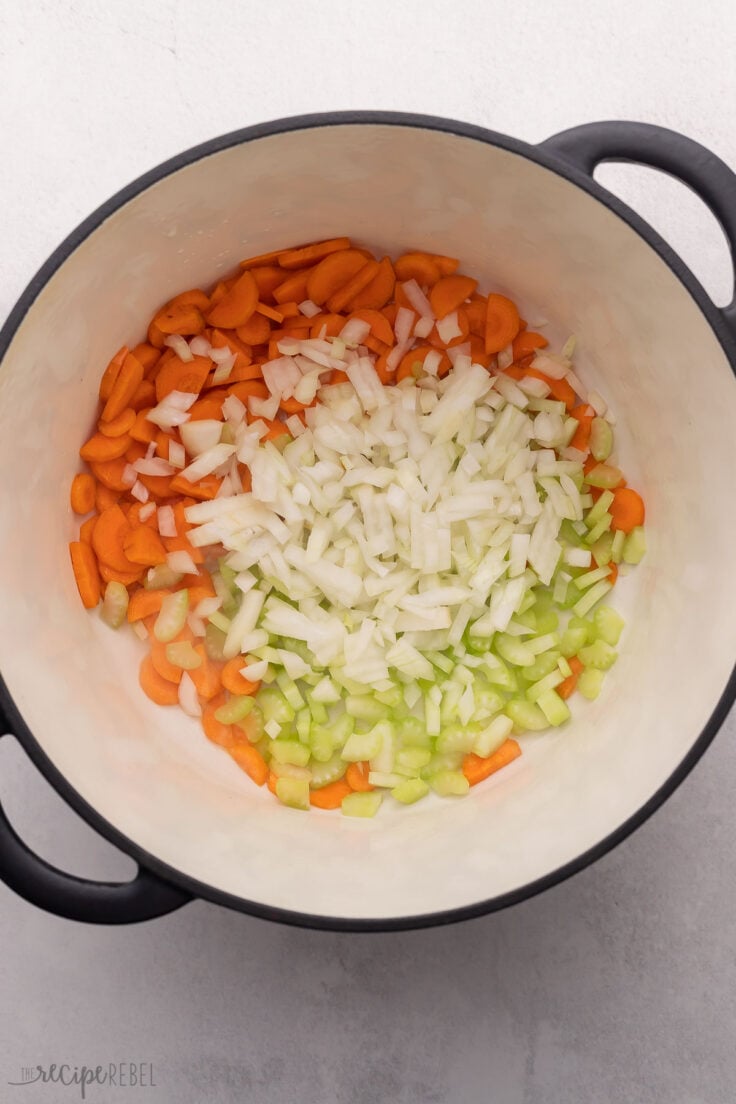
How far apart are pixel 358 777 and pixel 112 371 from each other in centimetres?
71

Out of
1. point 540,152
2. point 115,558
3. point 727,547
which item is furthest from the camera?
point 115,558

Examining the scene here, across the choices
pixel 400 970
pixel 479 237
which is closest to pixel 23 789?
pixel 400 970

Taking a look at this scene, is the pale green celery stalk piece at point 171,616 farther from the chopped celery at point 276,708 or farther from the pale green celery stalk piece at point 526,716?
the pale green celery stalk piece at point 526,716

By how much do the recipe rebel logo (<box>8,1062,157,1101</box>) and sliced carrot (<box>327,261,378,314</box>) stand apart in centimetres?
122

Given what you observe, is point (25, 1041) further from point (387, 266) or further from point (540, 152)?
point (540, 152)

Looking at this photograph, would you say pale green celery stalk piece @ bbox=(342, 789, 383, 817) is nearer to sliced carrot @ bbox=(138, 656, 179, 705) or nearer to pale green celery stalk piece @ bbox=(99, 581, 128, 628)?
sliced carrot @ bbox=(138, 656, 179, 705)

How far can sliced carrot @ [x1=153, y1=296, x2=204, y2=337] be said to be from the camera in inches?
55.4

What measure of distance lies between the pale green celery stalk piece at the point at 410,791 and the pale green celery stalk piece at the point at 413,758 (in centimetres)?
2

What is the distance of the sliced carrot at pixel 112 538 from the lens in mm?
1427

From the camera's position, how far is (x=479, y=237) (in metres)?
1.41

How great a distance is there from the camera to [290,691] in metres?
1.47

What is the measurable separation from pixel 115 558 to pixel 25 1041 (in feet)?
2.58

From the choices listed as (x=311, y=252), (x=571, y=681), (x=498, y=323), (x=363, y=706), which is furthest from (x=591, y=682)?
(x=311, y=252)

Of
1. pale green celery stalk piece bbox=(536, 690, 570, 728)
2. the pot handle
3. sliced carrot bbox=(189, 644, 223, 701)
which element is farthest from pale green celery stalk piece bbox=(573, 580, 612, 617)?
sliced carrot bbox=(189, 644, 223, 701)
